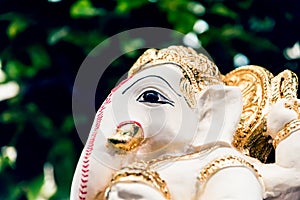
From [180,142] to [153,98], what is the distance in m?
0.07

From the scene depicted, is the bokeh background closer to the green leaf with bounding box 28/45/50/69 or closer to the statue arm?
the green leaf with bounding box 28/45/50/69

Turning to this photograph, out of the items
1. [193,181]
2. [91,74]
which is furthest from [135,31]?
[193,181]

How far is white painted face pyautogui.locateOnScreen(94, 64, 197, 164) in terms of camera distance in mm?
1139

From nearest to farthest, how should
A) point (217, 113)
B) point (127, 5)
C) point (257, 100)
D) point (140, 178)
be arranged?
point (140, 178)
point (217, 113)
point (257, 100)
point (127, 5)

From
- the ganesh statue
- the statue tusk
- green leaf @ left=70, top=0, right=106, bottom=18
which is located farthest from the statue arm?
green leaf @ left=70, top=0, right=106, bottom=18

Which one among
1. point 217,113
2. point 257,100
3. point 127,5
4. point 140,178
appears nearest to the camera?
point 140,178

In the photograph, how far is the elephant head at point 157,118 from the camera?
113cm

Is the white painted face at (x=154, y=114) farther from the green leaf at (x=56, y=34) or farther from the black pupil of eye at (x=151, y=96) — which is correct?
the green leaf at (x=56, y=34)

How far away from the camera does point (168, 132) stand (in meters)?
1.14

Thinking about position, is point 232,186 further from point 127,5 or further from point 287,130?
point 127,5

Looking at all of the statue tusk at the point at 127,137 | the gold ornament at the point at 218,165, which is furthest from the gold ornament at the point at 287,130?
the statue tusk at the point at 127,137

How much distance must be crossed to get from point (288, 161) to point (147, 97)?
0.23 metres

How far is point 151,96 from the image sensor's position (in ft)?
3.79

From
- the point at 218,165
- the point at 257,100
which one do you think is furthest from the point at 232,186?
the point at 257,100
